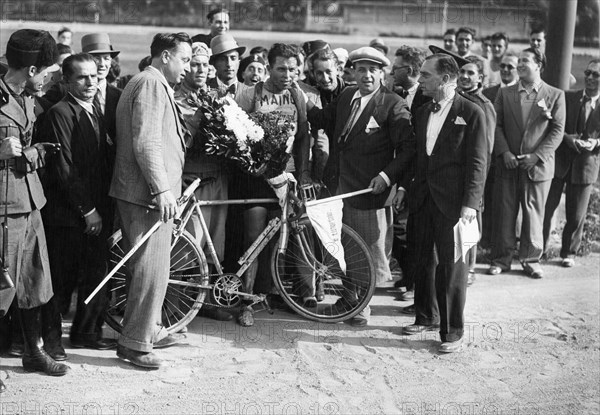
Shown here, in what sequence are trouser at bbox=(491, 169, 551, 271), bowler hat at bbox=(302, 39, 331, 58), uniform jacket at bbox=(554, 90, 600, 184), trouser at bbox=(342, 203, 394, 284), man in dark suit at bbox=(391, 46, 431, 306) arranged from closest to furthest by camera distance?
trouser at bbox=(342, 203, 394, 284) < man in dark suit at bbox=(391, 46, 431, 306) < bowler hat at bbox=(302, 39, 331, 58) < trouser at bbox=(491, 169, 551, 271) < uniform jacket at bbox=(554, 90, 600, 184)

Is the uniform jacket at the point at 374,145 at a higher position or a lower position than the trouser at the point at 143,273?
higher

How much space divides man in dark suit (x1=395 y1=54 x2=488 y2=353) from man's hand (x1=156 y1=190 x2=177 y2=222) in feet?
6.79

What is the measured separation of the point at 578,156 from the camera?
28.5ft

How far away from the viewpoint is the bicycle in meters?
6.20

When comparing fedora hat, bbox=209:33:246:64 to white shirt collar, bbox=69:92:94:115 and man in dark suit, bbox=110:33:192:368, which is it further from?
white shirt collar, bbox=69:92:94:115

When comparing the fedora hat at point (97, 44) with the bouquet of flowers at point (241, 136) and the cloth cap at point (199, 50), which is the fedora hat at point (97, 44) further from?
the bouquet of flowers at point (241, 136)

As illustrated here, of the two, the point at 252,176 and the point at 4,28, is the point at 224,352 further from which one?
the point at 4,28

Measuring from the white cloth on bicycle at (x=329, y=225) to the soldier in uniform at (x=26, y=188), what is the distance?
2.09 metres

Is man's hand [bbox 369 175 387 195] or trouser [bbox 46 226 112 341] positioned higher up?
man's hand [bbox 369 175 387 195]

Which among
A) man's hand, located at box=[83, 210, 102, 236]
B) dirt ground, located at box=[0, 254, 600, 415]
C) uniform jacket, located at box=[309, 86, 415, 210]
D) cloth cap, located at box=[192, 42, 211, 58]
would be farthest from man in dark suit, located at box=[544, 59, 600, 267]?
man's hand, located at box=[83, 210, 102, 236]

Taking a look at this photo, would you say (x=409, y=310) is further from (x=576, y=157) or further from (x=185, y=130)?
(x=576, y=157)

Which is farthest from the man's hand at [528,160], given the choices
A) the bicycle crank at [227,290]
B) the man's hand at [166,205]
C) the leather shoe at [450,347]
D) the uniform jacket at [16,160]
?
the uniform jacket at [16,160]

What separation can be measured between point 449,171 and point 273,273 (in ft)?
5.29

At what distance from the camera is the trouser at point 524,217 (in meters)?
8.34
